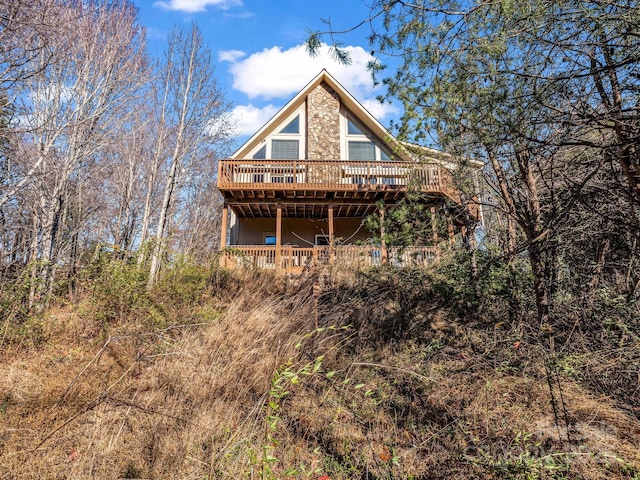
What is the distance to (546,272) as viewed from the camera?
5152mm

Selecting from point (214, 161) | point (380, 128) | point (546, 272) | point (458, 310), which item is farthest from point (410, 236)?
point (214, 161)

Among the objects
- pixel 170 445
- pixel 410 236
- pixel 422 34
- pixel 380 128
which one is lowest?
pixel 170 445

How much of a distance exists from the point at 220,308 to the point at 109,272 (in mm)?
1898

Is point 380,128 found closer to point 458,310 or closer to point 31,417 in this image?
point 458,310

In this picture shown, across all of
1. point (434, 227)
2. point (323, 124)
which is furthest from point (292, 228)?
point (434, 227)

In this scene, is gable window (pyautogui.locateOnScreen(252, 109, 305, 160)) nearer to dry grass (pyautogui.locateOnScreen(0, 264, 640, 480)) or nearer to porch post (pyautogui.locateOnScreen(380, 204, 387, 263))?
porch post (pyautogui.locateOnScreen(380, 204, 387, 263))

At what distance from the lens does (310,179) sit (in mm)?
12812

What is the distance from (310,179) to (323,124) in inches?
143

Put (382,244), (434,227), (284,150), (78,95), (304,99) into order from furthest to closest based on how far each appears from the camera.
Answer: (304,99)
(284,150)
(78,95)
(382,244)
(434,227)

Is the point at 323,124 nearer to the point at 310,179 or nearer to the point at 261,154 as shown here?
the point at 261,154

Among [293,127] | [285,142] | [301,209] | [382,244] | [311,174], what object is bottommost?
[382,244]

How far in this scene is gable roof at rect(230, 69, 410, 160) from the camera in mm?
14555

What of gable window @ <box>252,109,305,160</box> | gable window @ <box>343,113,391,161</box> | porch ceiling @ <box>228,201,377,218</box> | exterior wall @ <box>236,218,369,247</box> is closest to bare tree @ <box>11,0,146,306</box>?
porch ceiling @ <box>228,201,377,218</box>

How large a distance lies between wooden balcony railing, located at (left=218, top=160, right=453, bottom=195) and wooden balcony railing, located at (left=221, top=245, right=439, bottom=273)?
7.39 ft
